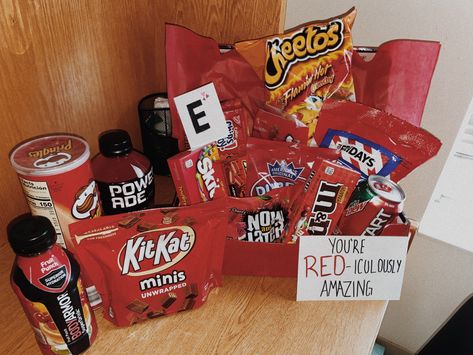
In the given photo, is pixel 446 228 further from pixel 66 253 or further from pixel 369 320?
pixel 66 253

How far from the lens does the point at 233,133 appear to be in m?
0.84

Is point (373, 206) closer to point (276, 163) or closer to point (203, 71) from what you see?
point (276, 163)

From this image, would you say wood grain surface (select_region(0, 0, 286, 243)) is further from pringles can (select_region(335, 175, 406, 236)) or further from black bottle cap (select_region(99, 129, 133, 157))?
pringles can (select_region(335, 175, 406, 236))

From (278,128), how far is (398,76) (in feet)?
0.84

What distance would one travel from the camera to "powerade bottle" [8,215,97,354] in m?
0.55

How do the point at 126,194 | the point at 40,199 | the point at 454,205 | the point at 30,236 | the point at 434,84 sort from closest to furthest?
the point at 30,236 → the point at 40,199 → the point at 126,194 → the point at 434,84 → the point at 454,205

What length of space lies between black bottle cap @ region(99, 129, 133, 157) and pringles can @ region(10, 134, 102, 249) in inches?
1.7

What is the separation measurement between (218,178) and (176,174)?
0.09m

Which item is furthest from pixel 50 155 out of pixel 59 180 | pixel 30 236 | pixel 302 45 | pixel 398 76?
pixel 398 76

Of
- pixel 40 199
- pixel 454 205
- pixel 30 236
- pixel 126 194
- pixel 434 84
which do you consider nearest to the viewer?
pixel 30 236

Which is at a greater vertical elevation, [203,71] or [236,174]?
[203,71]

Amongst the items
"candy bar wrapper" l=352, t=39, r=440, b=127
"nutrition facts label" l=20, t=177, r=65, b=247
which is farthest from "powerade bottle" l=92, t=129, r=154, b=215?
"candy bar wrapper" l=352, t=39, r=440, b=127

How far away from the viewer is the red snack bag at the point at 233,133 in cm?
84

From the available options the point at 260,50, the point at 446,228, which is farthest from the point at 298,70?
the point at 446,228
